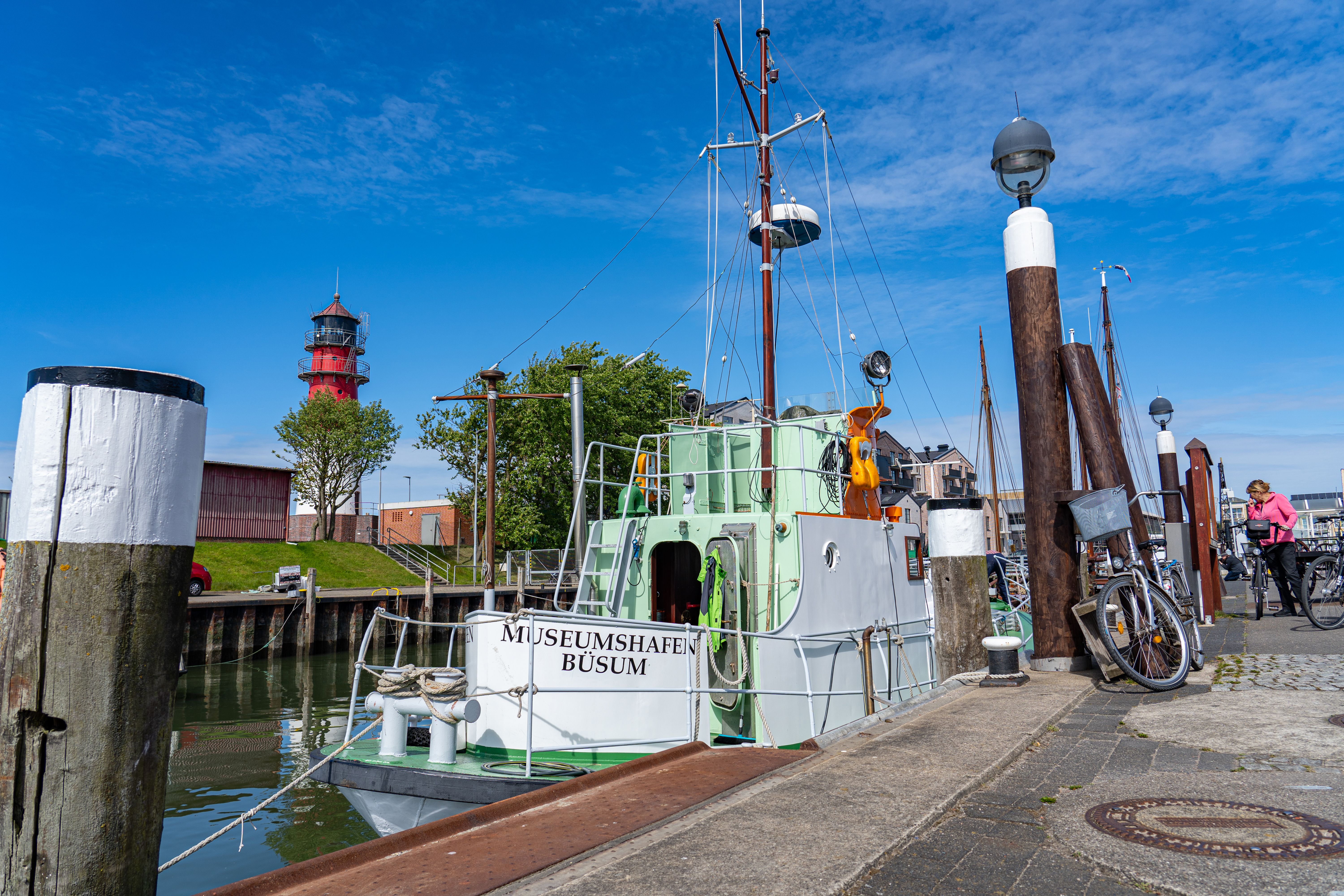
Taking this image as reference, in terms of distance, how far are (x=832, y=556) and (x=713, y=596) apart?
2.06 meters

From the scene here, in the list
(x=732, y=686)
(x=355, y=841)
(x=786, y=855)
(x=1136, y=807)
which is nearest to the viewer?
(x=786, y=855)

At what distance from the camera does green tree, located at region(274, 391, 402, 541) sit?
140 ft

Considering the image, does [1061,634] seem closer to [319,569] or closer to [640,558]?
[640,558]

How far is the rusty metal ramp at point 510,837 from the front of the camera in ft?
11.6

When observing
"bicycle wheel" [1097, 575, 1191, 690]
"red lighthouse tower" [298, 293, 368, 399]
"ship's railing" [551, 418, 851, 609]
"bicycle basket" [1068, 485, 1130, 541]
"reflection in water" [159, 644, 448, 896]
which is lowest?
"reflection in water" [159, 644, 448, 896]

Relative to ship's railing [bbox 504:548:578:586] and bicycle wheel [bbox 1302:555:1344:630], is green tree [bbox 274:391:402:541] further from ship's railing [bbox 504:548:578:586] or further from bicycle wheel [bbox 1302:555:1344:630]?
bicycle wheel [bbox 1302:555:1344:630]

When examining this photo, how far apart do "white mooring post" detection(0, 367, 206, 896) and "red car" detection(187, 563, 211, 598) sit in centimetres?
2597

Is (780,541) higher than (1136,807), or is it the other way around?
(780,541)

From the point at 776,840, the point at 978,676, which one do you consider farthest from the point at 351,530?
the point at 776,840

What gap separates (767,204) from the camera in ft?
51.6

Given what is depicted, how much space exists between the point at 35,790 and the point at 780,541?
27.4 ft

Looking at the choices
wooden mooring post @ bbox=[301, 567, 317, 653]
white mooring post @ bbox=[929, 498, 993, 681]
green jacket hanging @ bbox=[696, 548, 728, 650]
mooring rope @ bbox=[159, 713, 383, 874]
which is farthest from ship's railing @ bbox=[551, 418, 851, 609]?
wooden mooring post @ bbox=[301, 567, 317, 653]

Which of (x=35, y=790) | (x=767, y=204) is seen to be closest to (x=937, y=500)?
(x=767, y=204)

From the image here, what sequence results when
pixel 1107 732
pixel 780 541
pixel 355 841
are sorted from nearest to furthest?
pixel 1107 732 → pixel 355 841 → pixel 780 541
